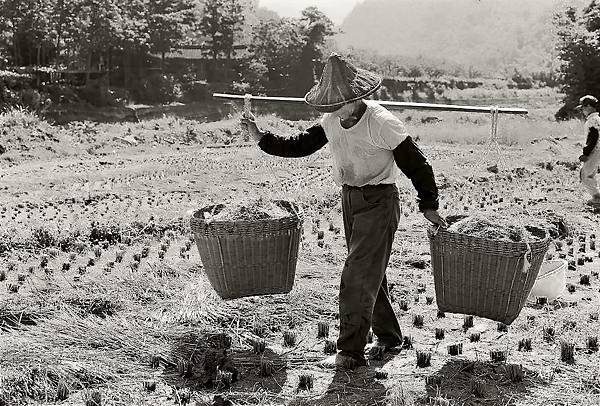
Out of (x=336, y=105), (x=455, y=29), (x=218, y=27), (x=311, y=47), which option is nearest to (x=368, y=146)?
(x=336, y=105)

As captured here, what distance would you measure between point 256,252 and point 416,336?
1447 millimetres

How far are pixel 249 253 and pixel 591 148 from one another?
795cm

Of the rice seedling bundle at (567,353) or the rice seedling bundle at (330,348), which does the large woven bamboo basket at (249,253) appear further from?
the rice seedling bundle at (567,353)

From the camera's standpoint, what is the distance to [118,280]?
7.34m

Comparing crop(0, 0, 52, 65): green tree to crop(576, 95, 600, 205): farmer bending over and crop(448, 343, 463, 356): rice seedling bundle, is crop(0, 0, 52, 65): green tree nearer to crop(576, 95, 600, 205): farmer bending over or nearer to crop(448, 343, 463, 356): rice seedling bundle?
crop(576, 95, 600, 205): farmer bending over

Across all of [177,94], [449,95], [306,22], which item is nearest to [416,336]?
[177,94]

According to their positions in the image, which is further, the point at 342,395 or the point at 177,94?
the point at 177,94

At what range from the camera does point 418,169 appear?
504cm

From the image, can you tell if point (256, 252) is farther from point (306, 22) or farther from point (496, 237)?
point (306, 22)

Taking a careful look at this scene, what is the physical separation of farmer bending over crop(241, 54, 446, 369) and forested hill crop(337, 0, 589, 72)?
113 meters

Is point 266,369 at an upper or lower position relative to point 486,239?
lower

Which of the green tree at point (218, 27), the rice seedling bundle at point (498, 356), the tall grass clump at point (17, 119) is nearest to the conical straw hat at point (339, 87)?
the rice seedling bundle at point (498, 356)

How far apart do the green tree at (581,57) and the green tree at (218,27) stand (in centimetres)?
1626

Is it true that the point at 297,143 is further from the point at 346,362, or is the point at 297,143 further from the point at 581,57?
the point at 581,57
